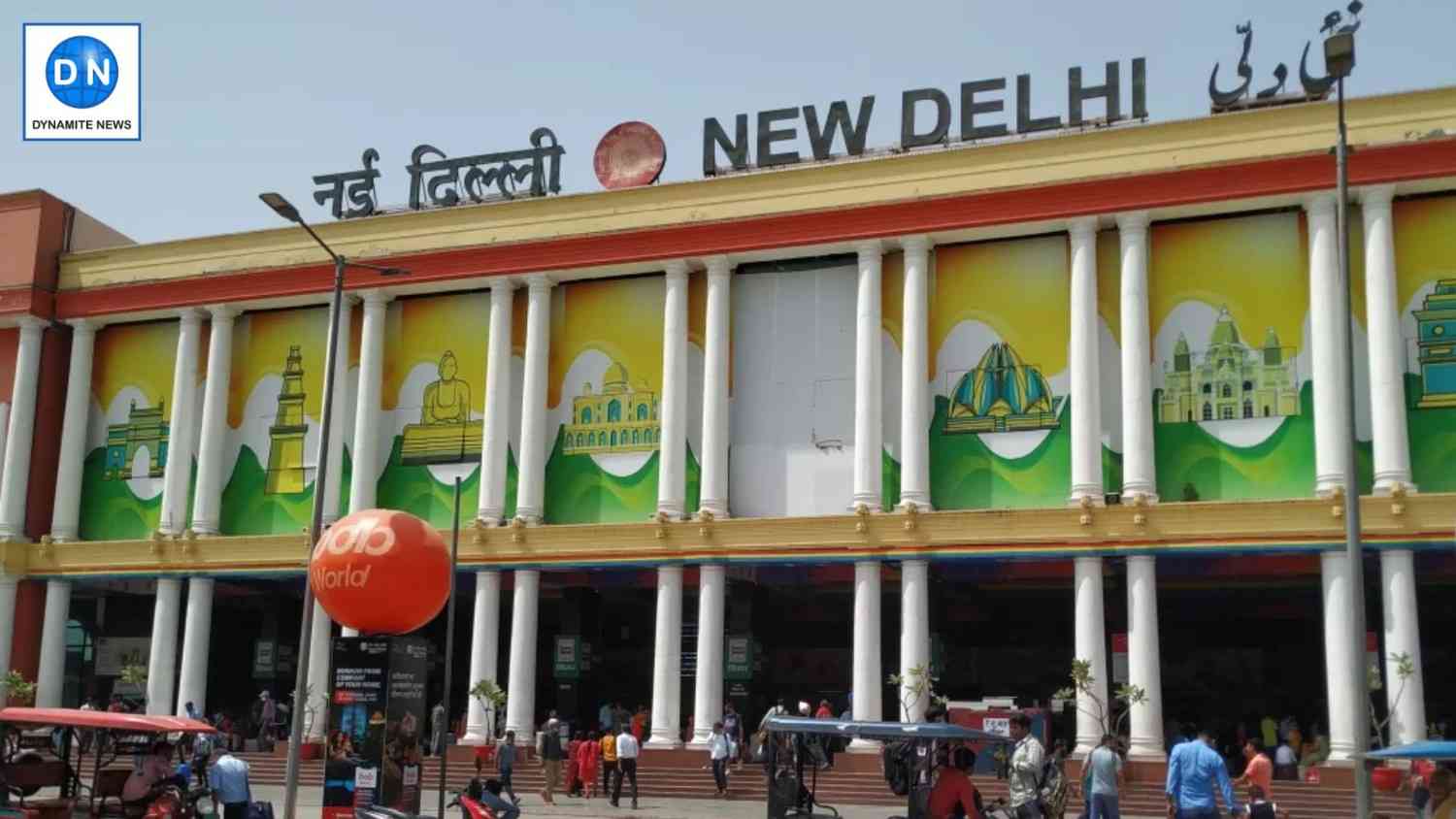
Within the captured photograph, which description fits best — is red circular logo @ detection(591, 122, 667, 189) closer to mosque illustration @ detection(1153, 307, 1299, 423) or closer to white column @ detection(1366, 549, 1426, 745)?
mosque illustration @ detection(1153, 307, 1299, 423)

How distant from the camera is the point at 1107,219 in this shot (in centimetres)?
4191

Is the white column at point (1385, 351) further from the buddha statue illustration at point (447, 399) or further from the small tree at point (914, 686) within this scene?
the buddha statue illustration at point (447, 399)

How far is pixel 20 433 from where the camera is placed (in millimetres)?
52562

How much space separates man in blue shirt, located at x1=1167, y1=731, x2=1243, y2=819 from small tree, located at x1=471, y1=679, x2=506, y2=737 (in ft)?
86.5

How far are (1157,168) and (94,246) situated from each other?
125 ft

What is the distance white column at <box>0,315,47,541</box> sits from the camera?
2046 inches

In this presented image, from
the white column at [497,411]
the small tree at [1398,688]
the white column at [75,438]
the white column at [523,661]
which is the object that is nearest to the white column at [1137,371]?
the small tree at [1398,688]

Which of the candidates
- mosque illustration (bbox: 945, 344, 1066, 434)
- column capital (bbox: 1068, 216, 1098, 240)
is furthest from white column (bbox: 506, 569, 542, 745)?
column capital (bbox: 1068, 216, 1098, 240)

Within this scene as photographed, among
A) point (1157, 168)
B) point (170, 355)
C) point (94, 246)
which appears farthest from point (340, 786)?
point (94, 246)

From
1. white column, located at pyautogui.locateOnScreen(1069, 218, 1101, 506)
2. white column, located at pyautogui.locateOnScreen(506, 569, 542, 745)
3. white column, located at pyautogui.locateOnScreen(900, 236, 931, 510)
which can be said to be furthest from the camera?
white column, located at pyautogui.locateOnScreen(506, 569, 542, 745)

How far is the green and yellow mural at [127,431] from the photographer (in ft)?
173

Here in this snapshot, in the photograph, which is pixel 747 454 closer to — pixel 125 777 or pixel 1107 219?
pixel 1107 219

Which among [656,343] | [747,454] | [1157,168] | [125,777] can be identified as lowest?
[125,777]

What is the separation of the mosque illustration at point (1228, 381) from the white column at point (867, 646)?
882 centimetres
